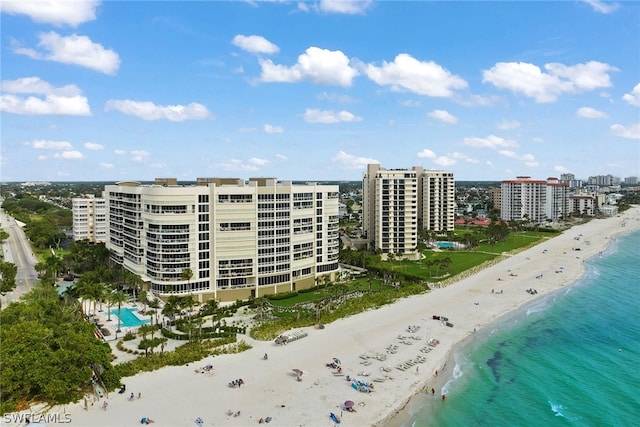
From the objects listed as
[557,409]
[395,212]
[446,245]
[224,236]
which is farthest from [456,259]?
[557,409]

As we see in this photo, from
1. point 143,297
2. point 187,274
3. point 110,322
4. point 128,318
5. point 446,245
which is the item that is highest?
point 187,274

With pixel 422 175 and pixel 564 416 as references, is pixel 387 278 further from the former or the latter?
pixel 422 175

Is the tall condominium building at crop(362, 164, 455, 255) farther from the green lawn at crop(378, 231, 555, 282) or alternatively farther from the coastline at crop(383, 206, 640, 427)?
the coastline at crop(383, 206, 640, 427)

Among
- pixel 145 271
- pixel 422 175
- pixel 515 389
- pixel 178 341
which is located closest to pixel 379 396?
pixel 515 389

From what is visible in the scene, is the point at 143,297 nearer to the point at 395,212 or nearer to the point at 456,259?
the point at 395,212

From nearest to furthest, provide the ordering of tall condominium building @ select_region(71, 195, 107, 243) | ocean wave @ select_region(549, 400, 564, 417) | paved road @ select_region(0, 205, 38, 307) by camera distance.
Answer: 1. ocean wave @ select_region(549, 400, 564, 417)
2. paved road @ select_region(0, 205, 38, 307)
3. tall condominium building @ select_region(71, 195, 107, 243)

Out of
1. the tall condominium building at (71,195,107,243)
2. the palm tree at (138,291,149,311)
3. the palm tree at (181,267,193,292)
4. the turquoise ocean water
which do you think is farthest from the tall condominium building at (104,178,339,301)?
the tall condominium building at (71,195,107,243)
